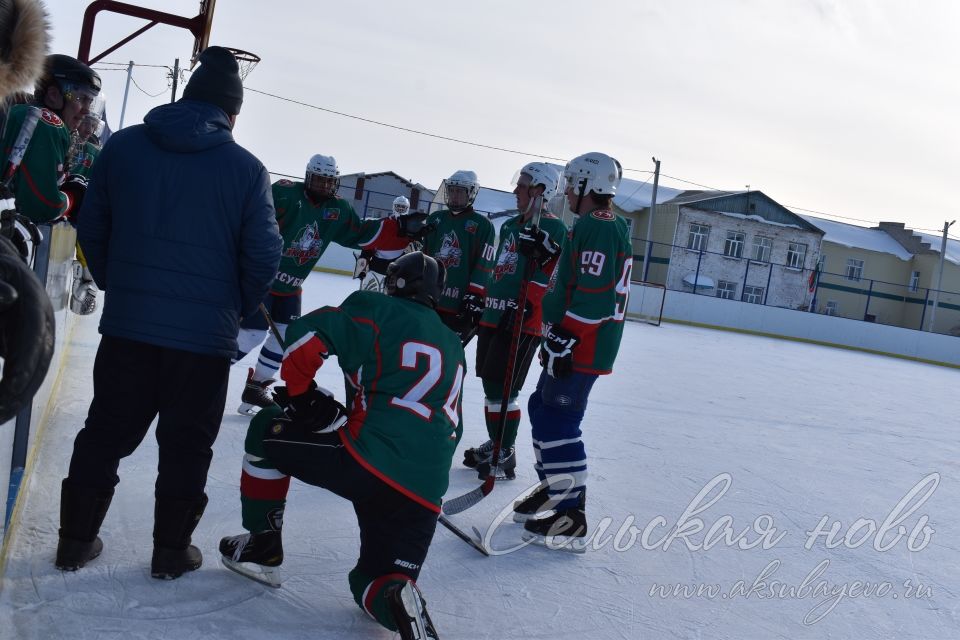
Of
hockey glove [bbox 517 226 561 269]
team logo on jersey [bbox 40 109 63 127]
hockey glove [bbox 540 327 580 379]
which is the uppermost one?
team logo on jersey [bbox 40 109 63 127]

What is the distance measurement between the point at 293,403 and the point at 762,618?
1.58m

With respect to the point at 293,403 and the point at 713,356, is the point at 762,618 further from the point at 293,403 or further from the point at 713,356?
the point at 713,356

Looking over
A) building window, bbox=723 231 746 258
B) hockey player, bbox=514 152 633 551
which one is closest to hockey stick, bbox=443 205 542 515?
hockey player, bbox=514 152 633 551

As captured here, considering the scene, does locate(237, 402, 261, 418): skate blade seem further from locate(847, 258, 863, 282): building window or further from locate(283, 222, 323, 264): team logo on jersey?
locate(847, 258, 863, 282): building window

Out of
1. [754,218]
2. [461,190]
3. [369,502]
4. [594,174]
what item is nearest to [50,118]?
[369,502]

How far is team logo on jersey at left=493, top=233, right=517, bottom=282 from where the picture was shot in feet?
13.4

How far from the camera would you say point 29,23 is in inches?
42.0

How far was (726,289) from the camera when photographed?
99.5 feet

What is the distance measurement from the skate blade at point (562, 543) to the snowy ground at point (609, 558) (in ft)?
0.12

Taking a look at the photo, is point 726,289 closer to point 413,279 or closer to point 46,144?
point 46,144

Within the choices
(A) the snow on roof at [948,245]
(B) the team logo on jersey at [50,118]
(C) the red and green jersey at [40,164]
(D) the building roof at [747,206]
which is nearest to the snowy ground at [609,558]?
(C) the red and green jersey at [40,164]

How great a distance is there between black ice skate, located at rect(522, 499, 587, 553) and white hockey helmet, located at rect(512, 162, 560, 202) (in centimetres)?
161

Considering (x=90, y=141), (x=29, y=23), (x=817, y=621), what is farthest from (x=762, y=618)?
(x=90, y=141)

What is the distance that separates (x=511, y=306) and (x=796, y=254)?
104ft
